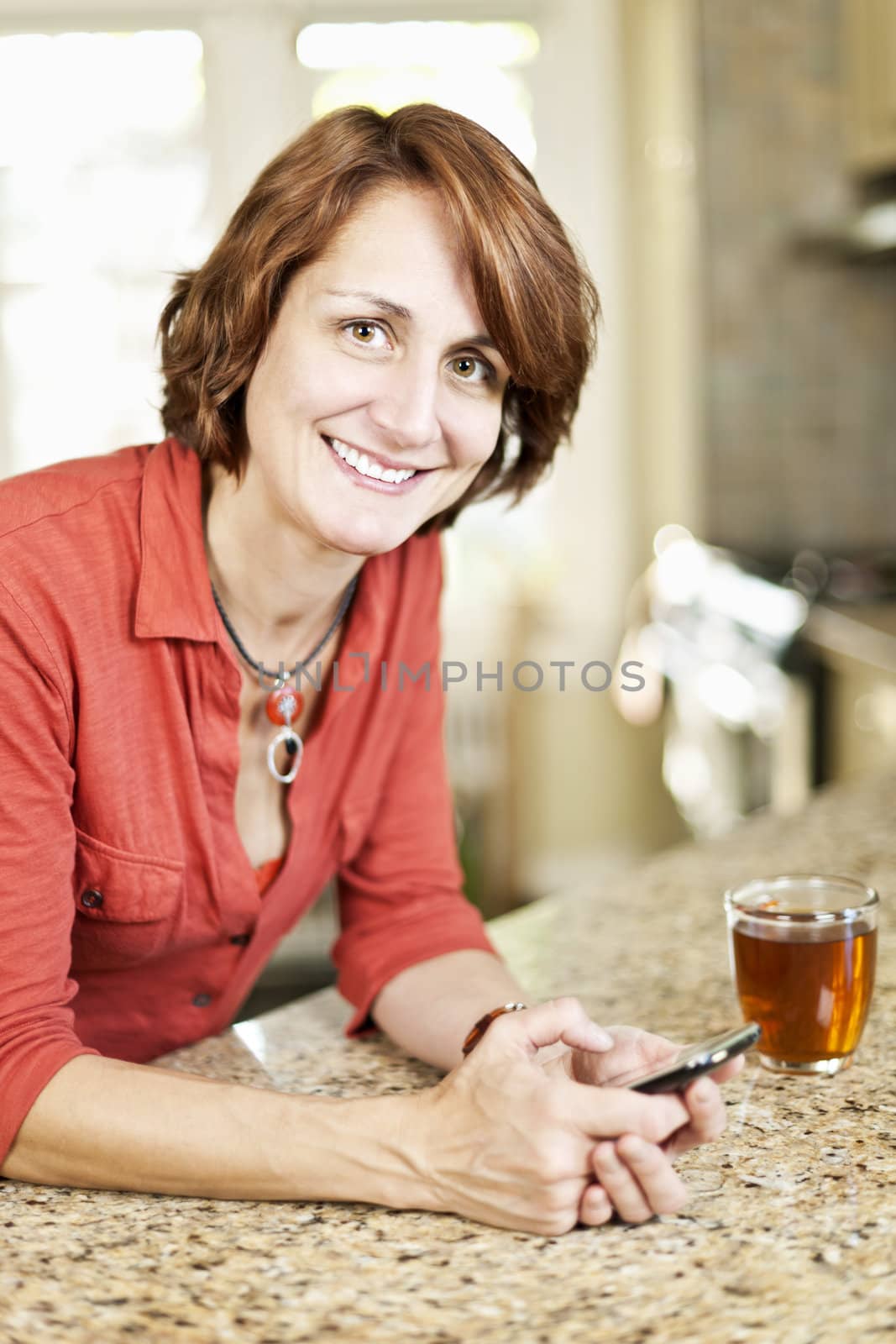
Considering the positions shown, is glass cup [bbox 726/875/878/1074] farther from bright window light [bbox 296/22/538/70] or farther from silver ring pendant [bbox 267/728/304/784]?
bright window light [bbox 296/22/538/70]

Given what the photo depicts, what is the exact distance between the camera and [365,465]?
1.04m

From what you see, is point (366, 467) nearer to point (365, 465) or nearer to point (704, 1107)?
point (365, 465)

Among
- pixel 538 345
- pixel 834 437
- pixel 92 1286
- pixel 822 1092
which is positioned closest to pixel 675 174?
pixel 834 437

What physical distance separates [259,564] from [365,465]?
0.49 ft

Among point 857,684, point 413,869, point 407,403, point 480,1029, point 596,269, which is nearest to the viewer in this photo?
point 480,1029

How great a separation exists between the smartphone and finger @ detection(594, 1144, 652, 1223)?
41mm

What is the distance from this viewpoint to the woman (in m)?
0.81

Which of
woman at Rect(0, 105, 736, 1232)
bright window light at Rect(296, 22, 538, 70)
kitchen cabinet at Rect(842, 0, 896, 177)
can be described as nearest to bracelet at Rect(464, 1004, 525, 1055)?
woman at Rect(0, 105, 736, 1232)

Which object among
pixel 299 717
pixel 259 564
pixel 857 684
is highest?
pixel 259 564

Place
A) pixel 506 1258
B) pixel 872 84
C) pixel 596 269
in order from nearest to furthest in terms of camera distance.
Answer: pixel 506 1258 < pixel 872 84 < pixel 596 269

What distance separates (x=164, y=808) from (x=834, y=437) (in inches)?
125

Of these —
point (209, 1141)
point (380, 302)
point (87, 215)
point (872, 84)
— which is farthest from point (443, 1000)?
point (87, 215)

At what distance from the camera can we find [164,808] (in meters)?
1.04

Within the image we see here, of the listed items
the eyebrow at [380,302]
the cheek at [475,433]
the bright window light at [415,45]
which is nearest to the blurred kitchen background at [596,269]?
the bright window light at [415,45]
